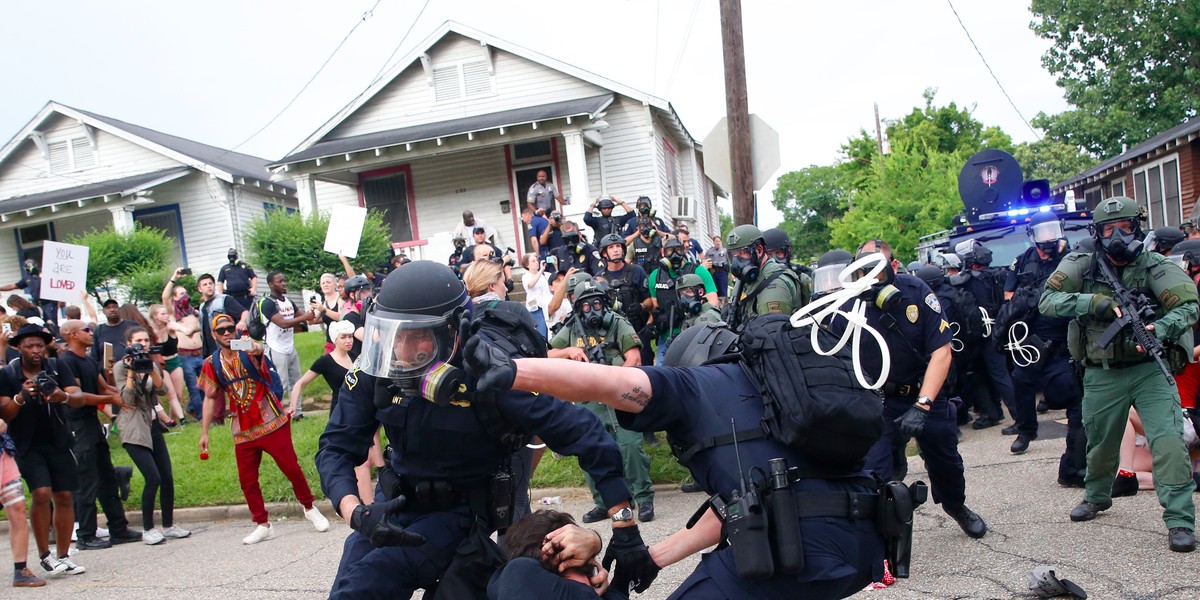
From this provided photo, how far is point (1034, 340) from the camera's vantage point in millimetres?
8633

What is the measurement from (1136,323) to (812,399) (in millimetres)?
3907

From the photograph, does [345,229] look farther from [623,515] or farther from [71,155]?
[71,155]

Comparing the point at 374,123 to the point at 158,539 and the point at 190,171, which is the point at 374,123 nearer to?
the point at 190,171

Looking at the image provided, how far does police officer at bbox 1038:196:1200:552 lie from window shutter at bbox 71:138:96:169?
25628mm

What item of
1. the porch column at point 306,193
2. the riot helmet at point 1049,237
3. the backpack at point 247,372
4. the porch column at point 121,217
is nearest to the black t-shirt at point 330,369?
the backpack at point 247,372

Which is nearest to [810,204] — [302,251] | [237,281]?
[302,251]

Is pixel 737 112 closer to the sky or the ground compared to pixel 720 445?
closer to the sky

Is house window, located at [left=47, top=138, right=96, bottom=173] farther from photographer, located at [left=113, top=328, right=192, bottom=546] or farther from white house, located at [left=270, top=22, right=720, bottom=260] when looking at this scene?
photographer, located at [left=113, top=328, right=192, bottom=546]

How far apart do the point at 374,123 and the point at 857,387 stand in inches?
844

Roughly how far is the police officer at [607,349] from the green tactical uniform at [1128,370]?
3133 mm

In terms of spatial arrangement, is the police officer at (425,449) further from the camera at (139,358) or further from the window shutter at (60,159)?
the window shutter at (60,159)

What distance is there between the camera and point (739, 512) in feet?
9.00

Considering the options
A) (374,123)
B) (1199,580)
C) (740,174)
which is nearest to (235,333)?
(740,174)

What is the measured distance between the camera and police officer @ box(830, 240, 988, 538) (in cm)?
550
